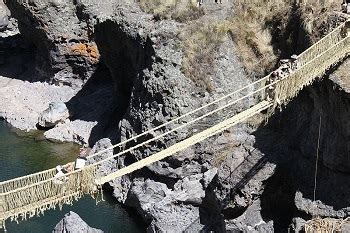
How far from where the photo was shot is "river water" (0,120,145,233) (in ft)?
62.6

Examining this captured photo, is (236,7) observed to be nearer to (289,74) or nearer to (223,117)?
(223,117)

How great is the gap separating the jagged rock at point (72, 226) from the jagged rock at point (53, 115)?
8.37m

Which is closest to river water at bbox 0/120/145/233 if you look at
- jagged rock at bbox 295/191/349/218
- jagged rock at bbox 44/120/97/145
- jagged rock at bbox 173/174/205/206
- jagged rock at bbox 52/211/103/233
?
jagged rock at bbox 44/120/97/145

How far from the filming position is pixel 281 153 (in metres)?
16.8

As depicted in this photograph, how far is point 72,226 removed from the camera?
57.4 feet

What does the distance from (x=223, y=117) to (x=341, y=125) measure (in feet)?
18.0

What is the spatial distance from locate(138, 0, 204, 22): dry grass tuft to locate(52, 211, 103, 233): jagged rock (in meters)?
7.03

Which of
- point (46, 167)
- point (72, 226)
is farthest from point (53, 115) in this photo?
point (72, 226)

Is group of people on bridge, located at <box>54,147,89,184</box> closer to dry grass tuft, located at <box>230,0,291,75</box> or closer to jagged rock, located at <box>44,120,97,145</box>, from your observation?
dry grass tuft, located at <box>230,0,291,75</box>

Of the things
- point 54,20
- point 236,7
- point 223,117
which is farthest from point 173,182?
point 54,20

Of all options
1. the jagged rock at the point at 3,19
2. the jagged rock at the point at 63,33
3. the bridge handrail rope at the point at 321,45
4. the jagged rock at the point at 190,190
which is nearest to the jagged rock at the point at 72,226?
the jagged rock at the point at 190,190

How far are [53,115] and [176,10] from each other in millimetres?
7594

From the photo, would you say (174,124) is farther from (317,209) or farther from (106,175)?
(106,175)

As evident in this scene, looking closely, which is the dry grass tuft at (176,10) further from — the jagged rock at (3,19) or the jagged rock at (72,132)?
the jagged rock at (3,19)
